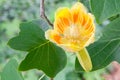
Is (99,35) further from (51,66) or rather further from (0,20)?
(0,20)

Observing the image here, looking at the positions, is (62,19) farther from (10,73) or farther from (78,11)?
(10,73)

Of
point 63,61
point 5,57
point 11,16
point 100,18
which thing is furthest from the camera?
point 11,16

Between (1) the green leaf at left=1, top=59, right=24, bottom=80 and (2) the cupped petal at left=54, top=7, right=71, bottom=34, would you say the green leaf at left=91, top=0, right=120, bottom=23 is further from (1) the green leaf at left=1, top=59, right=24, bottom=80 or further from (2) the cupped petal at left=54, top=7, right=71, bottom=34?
(1) the green leaf at left=1, top=59, right=24, bottom=80

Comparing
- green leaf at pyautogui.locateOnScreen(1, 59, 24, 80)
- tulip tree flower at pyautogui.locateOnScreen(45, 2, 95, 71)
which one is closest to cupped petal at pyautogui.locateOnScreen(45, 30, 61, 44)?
tulip tree flower at pyautogui.locateOnScreen(45, 2, 95, 71)

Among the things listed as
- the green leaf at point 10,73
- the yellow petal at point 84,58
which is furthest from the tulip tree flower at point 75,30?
the green leaf at point 10,73

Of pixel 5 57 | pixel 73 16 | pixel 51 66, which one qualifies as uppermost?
pixel 73 16

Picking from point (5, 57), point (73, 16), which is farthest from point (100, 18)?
point (5, 57)
